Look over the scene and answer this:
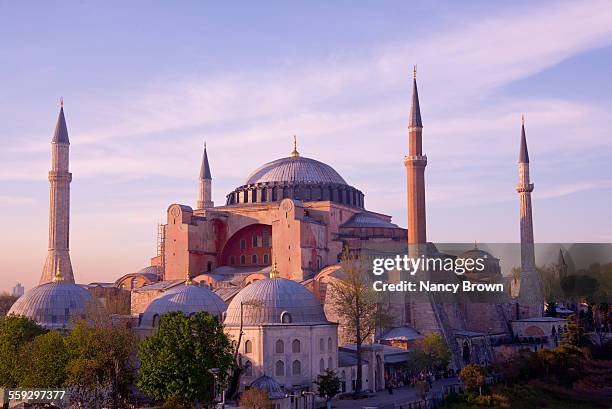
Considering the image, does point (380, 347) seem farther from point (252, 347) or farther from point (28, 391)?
point (28, 391)

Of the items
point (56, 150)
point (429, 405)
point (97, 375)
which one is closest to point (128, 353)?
point (97, 375)

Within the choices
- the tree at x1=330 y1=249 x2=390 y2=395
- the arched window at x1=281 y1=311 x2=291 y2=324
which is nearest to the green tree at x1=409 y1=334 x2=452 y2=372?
the tree at x1=330 y1=249 x2=390 y2=395

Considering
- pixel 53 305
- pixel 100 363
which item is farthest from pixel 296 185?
pixel 100 363

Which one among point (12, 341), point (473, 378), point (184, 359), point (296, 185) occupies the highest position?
point (296, 185)

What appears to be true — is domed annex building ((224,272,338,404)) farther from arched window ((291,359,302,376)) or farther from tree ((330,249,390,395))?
tree ((330,249,390,395))

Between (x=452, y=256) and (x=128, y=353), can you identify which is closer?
(x=128, y=353)

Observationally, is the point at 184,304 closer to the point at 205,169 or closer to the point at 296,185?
the point at 296,185
